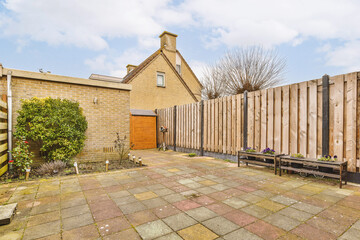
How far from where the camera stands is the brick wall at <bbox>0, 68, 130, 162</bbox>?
5693 millimetres

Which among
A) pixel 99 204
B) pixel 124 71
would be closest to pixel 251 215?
pixel 99 204

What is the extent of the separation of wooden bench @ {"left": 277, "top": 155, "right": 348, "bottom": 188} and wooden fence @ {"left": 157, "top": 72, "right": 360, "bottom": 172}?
1.05ft

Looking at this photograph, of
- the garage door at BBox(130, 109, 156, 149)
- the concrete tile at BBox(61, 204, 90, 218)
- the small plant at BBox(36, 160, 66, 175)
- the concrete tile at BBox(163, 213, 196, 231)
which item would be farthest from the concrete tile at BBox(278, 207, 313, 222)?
the garage door at BBox(130, 109, 156, 149)

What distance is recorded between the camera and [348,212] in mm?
2637

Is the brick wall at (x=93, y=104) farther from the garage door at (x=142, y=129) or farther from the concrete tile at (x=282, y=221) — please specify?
the concrete tile at (x=282, y=221)

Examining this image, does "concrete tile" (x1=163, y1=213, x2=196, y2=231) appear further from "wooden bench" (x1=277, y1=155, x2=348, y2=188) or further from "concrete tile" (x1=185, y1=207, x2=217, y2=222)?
"wooden bench" (x1=277, y1=155, x2=348, y2=188)

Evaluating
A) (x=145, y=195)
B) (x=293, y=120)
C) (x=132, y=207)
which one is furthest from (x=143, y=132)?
(x=132, y=207)

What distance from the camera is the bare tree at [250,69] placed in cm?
1286

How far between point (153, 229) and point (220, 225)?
83cm

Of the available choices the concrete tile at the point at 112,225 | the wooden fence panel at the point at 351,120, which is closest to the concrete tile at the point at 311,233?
the concrete tile at the point at 112,225

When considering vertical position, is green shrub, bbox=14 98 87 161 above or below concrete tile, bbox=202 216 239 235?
above

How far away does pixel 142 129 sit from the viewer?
1089cm

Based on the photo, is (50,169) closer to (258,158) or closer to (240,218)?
(240,218)

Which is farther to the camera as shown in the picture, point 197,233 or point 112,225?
point 112,225
